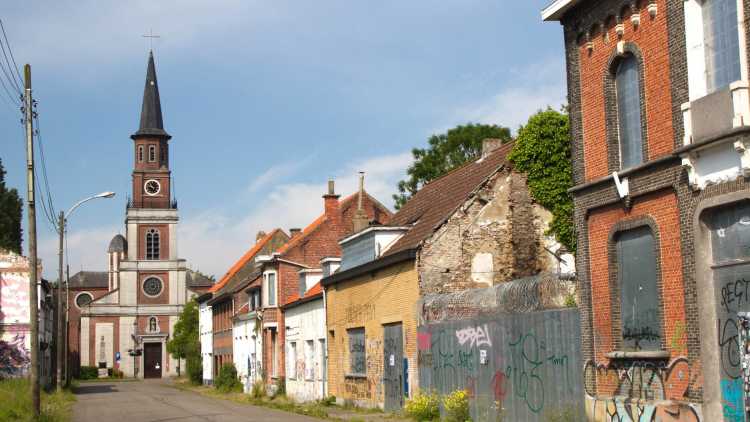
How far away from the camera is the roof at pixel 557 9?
1709cm

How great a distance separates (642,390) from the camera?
595 inches

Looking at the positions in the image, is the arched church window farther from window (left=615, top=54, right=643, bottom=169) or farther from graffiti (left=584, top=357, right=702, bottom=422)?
window (left=615, top=54, right=643, bottom=169)

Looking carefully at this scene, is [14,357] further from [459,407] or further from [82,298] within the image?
[82,298]

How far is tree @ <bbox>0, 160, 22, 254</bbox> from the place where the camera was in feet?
266

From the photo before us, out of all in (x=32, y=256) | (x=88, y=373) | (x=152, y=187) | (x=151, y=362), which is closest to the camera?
(x=32, y=256)

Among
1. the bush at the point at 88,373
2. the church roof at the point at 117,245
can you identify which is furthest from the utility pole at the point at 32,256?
the church roof at the point at 117,245

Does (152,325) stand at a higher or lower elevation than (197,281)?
lower

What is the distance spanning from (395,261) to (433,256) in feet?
5.37

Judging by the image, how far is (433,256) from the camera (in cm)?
2533

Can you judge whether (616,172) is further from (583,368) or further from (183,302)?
(183,302)

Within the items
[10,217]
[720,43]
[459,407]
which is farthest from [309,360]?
[10,217]

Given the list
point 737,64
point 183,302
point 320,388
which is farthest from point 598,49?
point 183,302

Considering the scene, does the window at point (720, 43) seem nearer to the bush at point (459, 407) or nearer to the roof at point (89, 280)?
the bush at point (459, 407)

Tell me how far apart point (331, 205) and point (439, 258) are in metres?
19.1
